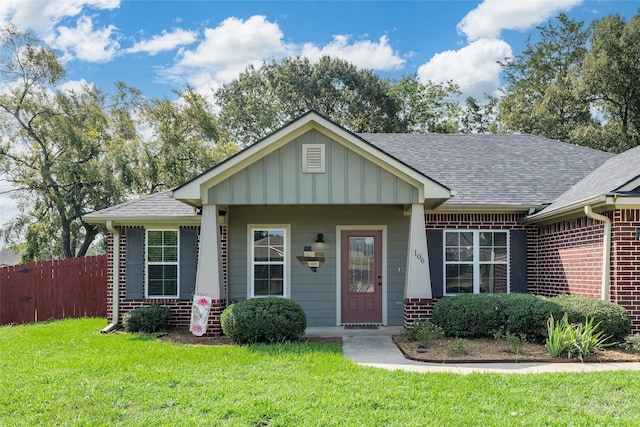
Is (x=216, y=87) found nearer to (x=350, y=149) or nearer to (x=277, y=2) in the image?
(x=277, y=2)

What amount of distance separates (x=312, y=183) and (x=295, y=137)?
93 cm

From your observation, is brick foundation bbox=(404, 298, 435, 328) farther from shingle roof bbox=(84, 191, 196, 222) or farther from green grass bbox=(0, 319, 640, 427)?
shingle roof bbox=(84, 191, 196, 222)

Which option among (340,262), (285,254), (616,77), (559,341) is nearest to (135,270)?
(285,254)

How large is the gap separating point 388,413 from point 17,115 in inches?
868

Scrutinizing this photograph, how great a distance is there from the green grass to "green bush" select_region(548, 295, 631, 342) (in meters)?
1.77

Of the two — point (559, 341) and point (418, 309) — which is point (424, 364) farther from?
point (418, 309)

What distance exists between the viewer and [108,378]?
696cm

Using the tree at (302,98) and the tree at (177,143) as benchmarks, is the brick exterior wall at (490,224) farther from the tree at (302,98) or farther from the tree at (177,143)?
A: the tree at (302,98)

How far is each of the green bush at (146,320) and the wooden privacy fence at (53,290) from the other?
457 cm

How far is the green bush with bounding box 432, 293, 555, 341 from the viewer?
915 centimetres

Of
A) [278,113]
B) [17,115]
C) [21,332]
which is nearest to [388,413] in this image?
[21,332]

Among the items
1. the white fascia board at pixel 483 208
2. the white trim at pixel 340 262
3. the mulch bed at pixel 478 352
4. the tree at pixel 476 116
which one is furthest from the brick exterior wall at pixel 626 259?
the tree at pixel 476 116

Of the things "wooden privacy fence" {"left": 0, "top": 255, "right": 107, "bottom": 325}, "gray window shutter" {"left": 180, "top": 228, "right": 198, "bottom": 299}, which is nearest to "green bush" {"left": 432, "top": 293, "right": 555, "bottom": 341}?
"gray window shutter" {"left": 180, "top": 228, "right": 198, "bottom": 299}

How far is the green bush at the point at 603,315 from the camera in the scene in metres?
8.69
